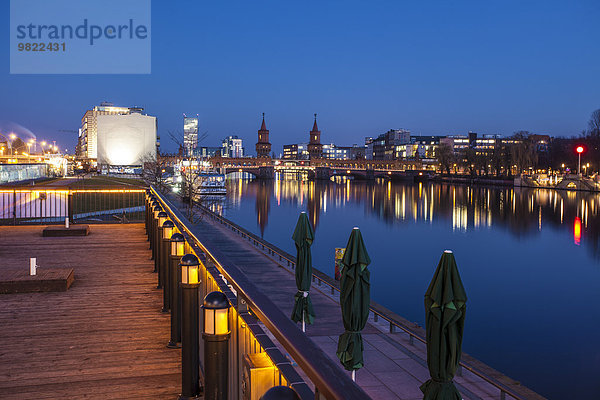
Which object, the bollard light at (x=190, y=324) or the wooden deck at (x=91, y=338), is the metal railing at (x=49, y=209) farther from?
the bollard light at (x=190, y=324)

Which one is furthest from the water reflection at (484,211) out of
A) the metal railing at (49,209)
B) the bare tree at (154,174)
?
the metal railing at (49,209)

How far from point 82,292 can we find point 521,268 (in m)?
35.3

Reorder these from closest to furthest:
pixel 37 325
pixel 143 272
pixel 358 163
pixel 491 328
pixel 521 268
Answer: pixel 37 325, pixel 143 272, pixel 491 328, pixel 521 268, pixel 358 163

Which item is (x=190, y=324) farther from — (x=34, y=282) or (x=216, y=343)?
(x=34, y=282)

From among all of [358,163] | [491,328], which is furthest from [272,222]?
[358,163]

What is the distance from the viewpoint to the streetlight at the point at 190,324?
4418 millimetres

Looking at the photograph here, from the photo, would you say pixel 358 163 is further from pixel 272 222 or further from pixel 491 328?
pixel 491 328

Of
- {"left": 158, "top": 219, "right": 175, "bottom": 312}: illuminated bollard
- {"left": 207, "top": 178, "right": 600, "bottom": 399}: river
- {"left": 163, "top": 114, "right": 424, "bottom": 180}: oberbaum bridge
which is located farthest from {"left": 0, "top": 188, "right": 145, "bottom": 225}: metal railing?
{"left": 163, "top": 114, "right": 424, "bottom": 180}: oberbaum bridge

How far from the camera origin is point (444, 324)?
716cm

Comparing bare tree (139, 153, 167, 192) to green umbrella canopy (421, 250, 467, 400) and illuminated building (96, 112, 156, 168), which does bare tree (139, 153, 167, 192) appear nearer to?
illuminated building (96, 112, 156, 168)

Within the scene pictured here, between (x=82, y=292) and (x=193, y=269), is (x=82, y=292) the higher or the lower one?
the lower one

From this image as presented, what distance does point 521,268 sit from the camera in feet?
122

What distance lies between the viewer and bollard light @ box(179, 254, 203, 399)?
4.42 meters

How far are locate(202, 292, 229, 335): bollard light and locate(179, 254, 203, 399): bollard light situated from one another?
1249mm
